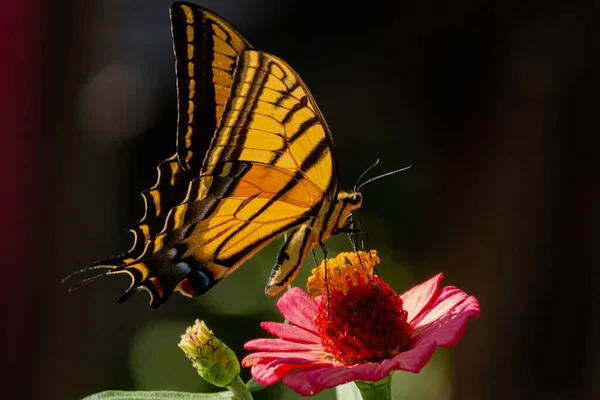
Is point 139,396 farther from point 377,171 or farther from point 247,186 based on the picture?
point 377,171

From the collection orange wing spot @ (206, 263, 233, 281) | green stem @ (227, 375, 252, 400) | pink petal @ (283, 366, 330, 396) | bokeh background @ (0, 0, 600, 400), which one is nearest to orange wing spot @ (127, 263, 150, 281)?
orange wing spot @ (206, 263, 233, 281)

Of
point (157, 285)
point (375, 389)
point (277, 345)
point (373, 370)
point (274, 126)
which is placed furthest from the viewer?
point (274, 126)

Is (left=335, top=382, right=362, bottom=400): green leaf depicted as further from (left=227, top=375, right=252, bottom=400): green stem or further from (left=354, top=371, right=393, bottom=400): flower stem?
(left=227, top=375, right=252, bottom=400): green stem

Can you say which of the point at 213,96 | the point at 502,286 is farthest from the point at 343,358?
the point at 502,286

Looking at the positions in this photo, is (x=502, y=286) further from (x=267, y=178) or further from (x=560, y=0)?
(x=267, y=178)

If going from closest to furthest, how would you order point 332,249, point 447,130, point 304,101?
point 304,101 → point 332,249 → point 447,130

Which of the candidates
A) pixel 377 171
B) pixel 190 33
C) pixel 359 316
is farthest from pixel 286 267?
pixel 377 171
